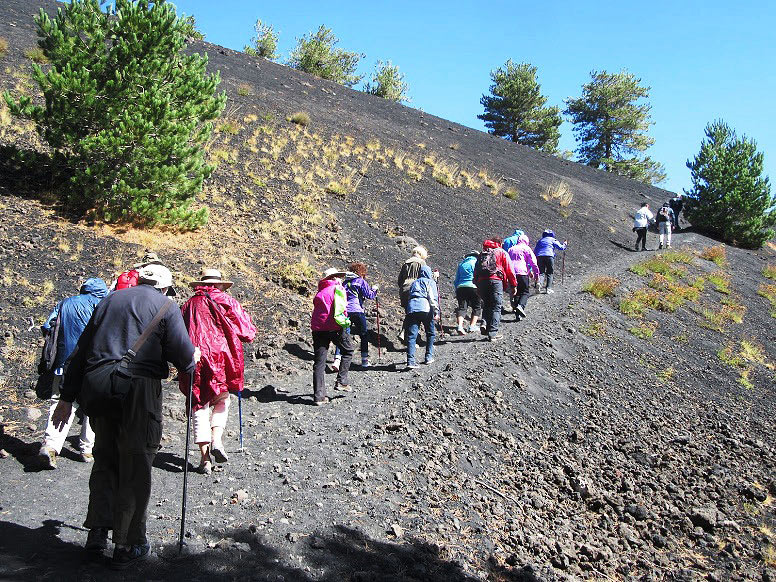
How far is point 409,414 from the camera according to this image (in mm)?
7277

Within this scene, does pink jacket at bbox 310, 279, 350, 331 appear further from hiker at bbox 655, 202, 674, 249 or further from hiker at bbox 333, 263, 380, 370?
hiker at bbox 655, 202, 674, 249

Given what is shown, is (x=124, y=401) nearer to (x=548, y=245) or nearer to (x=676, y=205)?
(x=548, y=245)

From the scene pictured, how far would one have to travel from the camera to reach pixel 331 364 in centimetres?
999

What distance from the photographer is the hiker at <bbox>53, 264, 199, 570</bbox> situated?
12.4 ft

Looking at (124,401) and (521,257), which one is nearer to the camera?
(124,401)

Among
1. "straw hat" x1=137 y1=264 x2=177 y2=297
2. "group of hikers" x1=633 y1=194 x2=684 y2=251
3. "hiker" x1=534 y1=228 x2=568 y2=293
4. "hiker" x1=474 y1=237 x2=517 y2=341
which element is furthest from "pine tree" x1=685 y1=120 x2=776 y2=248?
"straw hat" x1=137 y1=264 x2=177 y2=297

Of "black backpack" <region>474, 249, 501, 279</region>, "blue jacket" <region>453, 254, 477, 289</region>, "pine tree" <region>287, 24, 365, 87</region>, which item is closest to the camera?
"black backpack" <region>474, 249, 501, 279</region>

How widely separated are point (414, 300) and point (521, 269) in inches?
143

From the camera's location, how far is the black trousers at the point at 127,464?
3.78 m

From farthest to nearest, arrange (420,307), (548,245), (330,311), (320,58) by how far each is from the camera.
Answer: (320,58)
(548,245)
(420,307)
(330,311)

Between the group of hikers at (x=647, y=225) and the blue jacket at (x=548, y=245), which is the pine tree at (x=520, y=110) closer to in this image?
the group of hikers at (x=647, y=225)

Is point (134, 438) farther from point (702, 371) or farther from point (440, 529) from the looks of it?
point (702, 371)

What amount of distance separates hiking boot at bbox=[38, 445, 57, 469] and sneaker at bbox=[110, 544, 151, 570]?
2.24 metres

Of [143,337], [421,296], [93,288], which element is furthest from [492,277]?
[143,337]
